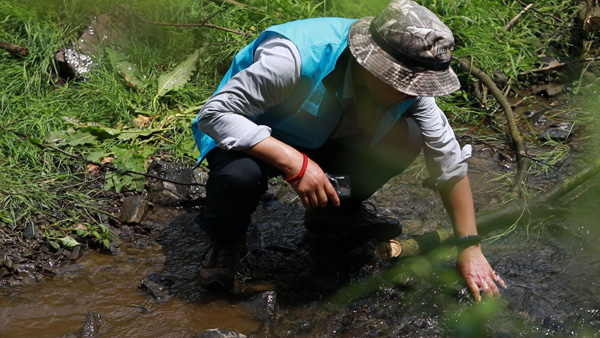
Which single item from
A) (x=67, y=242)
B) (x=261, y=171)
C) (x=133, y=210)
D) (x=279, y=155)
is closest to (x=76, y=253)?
(x=67, y=242)

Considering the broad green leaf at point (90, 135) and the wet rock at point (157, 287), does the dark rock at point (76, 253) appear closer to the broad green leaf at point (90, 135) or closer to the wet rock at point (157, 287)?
the wet rock at point (157, 287)

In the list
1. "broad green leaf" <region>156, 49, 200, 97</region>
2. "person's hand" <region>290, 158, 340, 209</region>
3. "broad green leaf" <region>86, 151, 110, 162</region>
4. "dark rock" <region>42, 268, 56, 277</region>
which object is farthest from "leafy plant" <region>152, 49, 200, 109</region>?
"person's hand" <region>290, 158, 340, 209</region>

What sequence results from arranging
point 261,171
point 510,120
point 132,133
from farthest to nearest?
point 510,120 < point 132,133 < point 261,171

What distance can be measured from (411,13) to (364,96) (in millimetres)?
395

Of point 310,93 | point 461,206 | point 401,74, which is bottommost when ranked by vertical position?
point 461,206

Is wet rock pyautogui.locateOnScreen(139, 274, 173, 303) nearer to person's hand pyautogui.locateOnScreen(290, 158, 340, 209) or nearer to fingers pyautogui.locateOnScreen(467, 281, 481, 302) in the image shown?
person's hand pyautogui.locateOnScreen(290, 158, 340, 209)

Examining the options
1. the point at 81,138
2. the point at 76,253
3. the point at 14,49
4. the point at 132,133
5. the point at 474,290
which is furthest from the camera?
the point at 14,49

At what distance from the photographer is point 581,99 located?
4703 millimetres

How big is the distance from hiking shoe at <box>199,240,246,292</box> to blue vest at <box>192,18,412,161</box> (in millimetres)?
389

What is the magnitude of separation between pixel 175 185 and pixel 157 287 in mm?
841

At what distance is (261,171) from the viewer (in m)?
2.65

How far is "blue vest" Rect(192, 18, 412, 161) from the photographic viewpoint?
2482mm

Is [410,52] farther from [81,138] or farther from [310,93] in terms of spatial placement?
[81,138]

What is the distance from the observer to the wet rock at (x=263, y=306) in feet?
9.03
